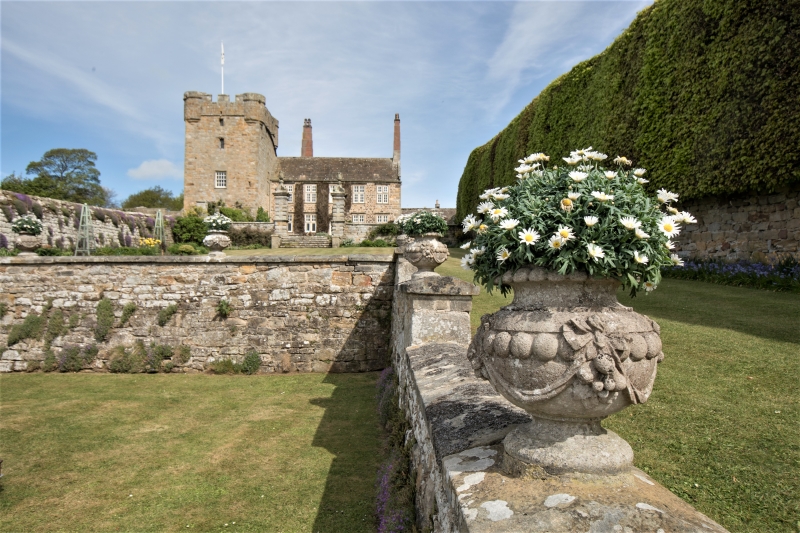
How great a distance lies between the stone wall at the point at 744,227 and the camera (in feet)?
34.3

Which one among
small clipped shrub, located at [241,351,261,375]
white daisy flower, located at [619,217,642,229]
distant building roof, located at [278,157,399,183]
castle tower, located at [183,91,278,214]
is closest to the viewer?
white daisy flower, located at [619,217,642,229]

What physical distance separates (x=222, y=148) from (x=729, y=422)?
A: 42.6 m

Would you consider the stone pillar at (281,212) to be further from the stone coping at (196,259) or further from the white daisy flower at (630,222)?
the white daisy flower at (630,222)

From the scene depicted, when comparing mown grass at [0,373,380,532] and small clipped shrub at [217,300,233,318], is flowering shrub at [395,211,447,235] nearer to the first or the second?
mown grass at [0,373,380,532]

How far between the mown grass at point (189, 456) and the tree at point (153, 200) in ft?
220

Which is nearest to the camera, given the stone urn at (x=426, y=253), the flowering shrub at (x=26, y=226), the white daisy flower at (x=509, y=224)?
the white daisy flower at (x=509, y=224)

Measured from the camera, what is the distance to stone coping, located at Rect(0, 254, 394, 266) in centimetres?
1092

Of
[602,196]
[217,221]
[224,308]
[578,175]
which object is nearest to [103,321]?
[224,308]

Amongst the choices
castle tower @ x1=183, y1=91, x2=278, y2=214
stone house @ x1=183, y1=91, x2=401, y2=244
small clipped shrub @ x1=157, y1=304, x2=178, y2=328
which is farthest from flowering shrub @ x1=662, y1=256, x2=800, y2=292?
castle tower @ x1=183, y1=91, x2=278, y2=214

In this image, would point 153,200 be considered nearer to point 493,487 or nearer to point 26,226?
point 26,226

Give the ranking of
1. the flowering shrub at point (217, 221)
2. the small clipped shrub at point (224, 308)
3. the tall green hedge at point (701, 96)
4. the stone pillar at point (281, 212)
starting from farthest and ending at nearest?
the stone pillar at point (281, 212) → the flowering shrub at point (217, 221) → the small clipped shrub at point (224, 308) → the tall green hedge at point (701, 96)

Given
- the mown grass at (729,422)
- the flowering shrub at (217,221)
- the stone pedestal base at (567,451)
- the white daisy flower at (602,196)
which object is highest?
the flowering shrub at (217,221)

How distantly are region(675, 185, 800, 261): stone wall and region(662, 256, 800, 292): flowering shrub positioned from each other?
0.37m

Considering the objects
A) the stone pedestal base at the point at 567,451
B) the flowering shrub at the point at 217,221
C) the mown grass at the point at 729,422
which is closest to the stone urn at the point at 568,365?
the stone pedestal base at the point at 567,451
